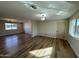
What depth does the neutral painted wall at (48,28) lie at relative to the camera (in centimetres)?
1034

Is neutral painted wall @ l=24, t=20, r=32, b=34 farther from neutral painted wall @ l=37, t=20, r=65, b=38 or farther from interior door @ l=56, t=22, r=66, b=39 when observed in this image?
interior door @ l=56, t=22, r=66, b=39

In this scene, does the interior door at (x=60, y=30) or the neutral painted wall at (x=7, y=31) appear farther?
the neutral painted wall at (x=7, y=31)

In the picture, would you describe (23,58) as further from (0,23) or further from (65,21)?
(0,23)

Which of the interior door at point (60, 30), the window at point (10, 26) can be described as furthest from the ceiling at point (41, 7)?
the window at point (10, 26)

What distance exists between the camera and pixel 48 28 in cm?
1093

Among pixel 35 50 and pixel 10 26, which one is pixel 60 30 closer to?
pixel 35 50

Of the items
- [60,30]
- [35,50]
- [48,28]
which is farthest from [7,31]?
[35,50]

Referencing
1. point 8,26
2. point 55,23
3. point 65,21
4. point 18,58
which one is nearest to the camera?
point 18,58

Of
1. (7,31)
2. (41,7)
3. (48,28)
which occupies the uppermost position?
(41,7)

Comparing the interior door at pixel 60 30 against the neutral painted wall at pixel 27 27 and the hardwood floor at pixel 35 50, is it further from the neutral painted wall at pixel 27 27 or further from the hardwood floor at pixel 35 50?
the neutral painted wall at pixel 27 27

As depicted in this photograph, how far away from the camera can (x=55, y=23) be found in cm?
1022

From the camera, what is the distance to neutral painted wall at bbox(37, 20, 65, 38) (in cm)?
1034

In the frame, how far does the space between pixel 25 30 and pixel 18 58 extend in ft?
34.5

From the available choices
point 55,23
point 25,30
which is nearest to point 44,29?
point 55,23
